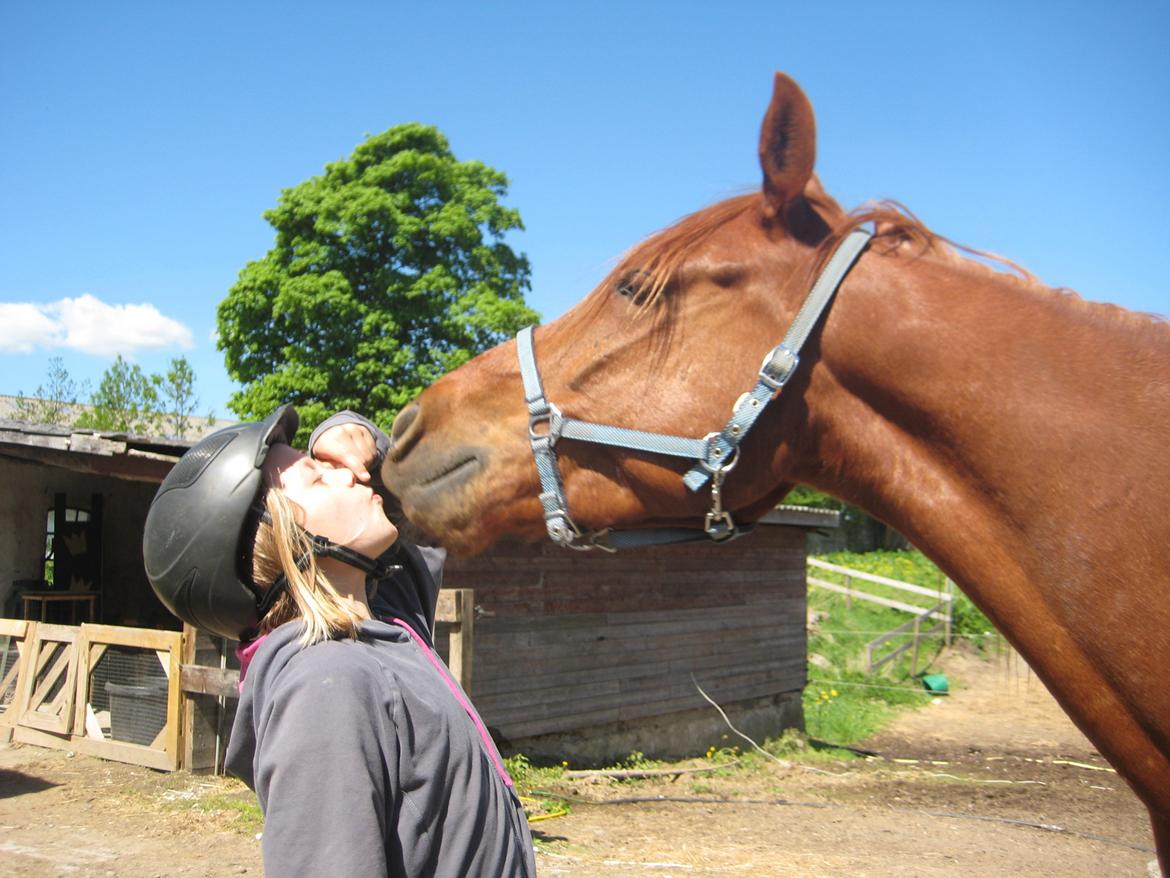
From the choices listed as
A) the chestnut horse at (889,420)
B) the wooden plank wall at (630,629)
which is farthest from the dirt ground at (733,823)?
the chestnut horse at (889,420)

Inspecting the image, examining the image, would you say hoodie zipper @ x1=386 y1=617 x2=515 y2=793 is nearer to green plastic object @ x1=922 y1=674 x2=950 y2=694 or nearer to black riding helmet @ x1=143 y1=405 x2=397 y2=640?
black riding helmet @ x1=143 y1=405 x2=397 y2=640

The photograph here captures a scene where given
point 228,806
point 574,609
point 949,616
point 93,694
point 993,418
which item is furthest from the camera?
point 949,616

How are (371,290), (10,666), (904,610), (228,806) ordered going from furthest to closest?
(371,290), (904,610), (10,666), (228,806)

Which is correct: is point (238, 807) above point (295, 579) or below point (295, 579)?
below

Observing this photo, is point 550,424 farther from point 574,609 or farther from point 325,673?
point 574,609

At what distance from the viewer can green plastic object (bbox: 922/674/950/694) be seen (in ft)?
51.4

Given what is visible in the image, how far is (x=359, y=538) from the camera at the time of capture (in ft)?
5.69

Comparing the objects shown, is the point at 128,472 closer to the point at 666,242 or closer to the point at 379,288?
the point at 666,242

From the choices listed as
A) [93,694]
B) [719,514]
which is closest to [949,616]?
[93,694]

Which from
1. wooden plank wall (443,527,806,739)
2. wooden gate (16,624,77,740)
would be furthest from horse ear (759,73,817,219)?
wooden gate (16,624,77,740)

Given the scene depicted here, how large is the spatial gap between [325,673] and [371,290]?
77.6 feet

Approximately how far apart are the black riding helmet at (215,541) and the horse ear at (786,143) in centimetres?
104

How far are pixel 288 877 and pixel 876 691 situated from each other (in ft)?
51.2

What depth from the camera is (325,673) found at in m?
1.40
